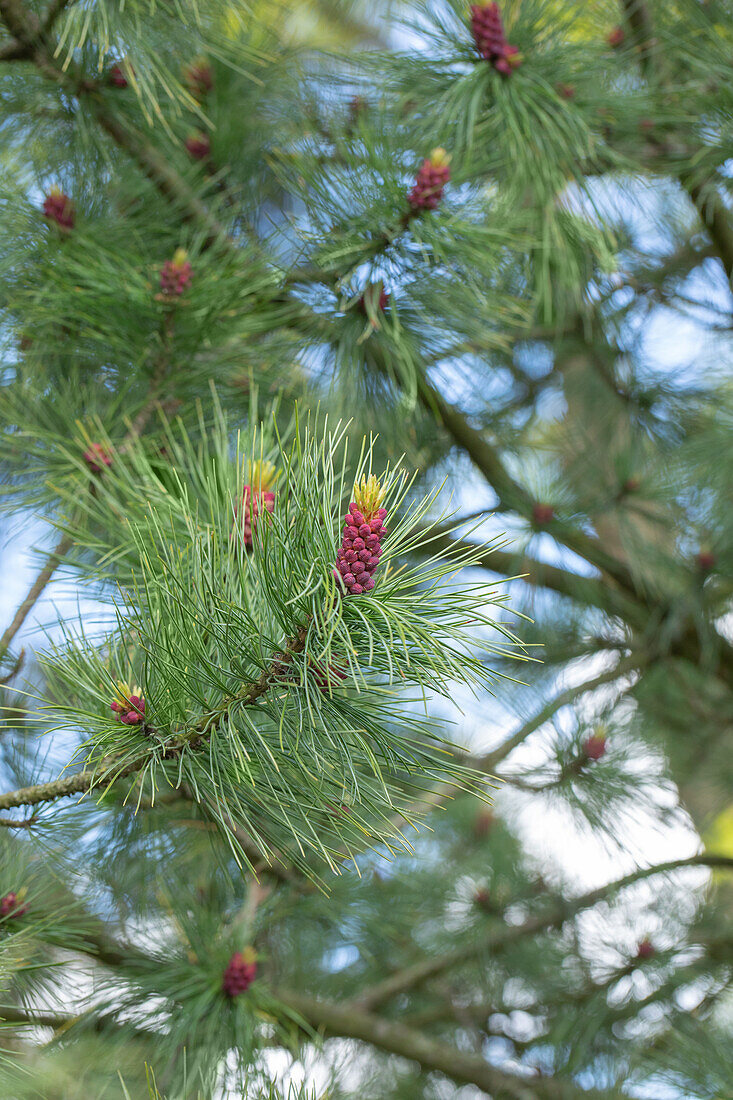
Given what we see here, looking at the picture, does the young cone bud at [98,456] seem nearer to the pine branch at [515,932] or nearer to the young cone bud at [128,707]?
the young cone bud at [128,707]

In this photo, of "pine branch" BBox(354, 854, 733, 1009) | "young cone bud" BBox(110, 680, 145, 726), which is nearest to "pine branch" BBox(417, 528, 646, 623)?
"pine branch" BBox(354, 854, 733, 1009)

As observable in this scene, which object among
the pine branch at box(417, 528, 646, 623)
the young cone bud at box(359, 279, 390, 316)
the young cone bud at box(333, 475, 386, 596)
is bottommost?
the young cone bud at box(333, 475, 386, 596)

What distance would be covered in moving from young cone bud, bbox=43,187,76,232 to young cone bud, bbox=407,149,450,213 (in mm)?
283

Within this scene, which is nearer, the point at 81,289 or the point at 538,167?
the point at 81,289

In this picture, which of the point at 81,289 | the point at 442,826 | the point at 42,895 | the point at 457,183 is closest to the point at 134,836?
the point at 42,895

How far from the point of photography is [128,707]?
0.44 meters

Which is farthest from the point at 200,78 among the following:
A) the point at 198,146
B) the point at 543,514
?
the point at 543,514

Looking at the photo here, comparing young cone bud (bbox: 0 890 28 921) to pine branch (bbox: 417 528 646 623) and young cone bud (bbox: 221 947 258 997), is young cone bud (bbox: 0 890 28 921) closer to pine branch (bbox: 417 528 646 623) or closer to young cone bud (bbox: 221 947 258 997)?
young cone bud (bbox: 221 947 258 997)

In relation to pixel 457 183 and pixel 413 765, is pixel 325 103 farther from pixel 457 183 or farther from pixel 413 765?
pixel 413 765

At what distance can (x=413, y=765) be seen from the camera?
1.38 feet

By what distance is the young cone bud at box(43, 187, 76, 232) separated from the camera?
0.74 meters

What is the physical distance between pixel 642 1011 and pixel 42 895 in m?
0.89

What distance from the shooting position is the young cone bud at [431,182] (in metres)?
0.69

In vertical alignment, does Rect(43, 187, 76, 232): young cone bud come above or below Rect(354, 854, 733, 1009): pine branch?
above
